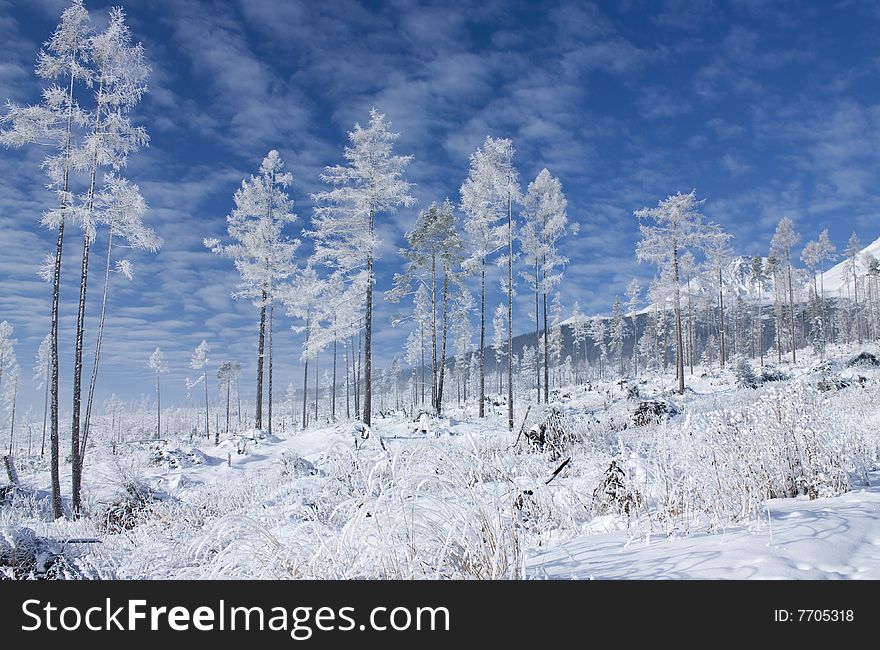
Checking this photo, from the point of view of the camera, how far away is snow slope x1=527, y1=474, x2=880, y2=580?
2494 mm

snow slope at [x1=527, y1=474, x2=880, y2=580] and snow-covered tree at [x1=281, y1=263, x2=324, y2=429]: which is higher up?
snow-covered tree at [x1=281, y1=263, x2=324, y2=429]

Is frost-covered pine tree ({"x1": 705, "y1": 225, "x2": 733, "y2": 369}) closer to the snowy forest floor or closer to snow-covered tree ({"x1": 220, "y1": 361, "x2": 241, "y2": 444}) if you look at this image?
the snowy forest floor

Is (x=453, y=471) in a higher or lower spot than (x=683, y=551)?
higher

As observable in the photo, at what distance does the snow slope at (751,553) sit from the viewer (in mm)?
2494

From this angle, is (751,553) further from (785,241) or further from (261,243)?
(785,241)

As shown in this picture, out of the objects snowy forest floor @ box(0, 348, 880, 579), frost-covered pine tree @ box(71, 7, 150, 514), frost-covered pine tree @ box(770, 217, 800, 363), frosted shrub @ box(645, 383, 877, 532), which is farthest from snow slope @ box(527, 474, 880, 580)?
frost-covered pine tree @ box(770, 217, 800, 363)

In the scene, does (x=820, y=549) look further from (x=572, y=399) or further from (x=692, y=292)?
(x=692, y=292)

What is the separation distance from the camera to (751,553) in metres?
2.70

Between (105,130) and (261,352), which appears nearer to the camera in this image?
(105,130)

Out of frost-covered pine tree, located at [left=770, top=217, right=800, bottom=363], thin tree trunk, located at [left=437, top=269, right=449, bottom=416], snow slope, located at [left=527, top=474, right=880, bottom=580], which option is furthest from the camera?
frost-covered pine tree, located at [left=770, top=217, right=800, bottom=363]
